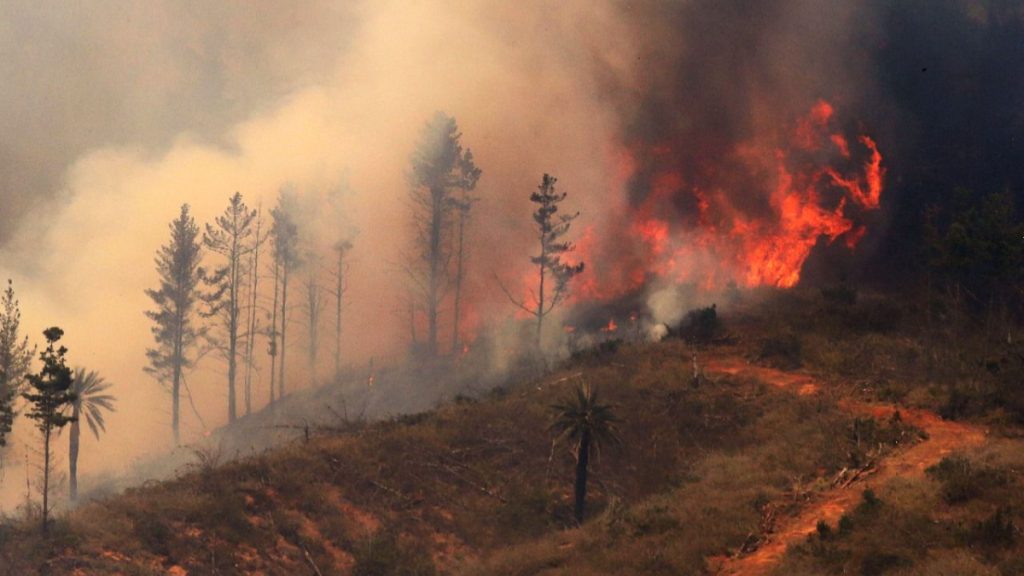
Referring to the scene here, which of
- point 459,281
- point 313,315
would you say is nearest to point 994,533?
point 459,281

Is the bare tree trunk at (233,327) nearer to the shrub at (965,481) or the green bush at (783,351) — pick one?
the green bush at (783,351)

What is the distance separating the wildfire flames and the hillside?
17.2 m

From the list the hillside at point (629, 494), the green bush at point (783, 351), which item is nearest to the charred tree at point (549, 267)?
the hillside at point (629, 494)

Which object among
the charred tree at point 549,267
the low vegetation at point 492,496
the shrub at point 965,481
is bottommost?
the low vegetation at point 492,496

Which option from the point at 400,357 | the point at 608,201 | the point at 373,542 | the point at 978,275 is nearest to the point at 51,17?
the point at 400,357

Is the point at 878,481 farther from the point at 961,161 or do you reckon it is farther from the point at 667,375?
the point at 961,161

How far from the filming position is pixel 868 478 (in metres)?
29.0

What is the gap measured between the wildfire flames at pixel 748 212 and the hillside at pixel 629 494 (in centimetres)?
1719

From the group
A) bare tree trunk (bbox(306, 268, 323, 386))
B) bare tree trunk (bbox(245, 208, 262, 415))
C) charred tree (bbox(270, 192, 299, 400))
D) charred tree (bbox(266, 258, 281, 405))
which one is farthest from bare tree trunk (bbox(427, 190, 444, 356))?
bare tree trunk (bbox(245, 208, 262, 415))

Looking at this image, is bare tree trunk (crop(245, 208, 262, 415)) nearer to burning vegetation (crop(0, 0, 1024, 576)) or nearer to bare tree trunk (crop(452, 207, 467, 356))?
burning vegetation (crop(0, 0, 1024, 576))

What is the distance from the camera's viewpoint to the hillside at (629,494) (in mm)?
24438

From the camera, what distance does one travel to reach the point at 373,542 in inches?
1289

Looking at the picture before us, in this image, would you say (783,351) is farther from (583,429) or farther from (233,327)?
(233,327)

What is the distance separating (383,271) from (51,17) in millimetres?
73177
